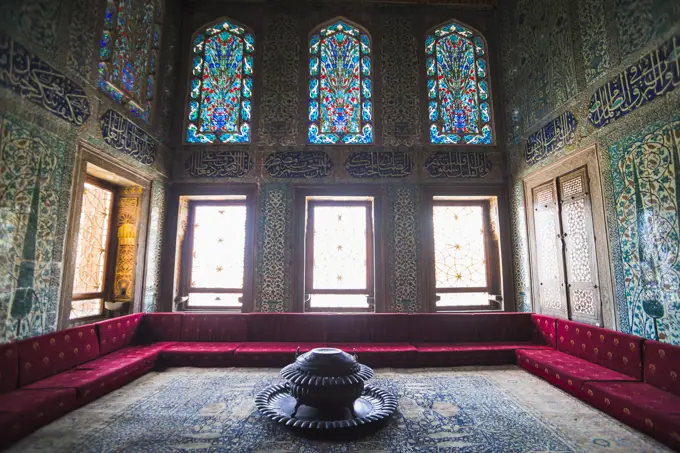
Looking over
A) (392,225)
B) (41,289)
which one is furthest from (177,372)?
(392,225)

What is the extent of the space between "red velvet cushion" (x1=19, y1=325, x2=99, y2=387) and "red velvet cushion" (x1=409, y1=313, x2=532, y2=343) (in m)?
3.38

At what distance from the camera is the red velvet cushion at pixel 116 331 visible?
10.6ft

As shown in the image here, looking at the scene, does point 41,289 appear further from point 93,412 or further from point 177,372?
point 177,372

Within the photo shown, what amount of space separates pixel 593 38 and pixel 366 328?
402 centimetres

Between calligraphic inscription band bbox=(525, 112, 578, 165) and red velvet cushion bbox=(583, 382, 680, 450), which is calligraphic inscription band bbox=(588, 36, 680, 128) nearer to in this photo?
calligraphic inscription band bbox=(525, 112, 578, 165)

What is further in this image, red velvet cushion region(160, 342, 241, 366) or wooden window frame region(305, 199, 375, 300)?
wooden window frame region(305, 199, 375, 300)

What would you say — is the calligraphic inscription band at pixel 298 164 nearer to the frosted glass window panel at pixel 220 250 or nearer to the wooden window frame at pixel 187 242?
the wooden window frame at pixel 187 242

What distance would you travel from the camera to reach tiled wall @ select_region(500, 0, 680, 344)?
103 inches

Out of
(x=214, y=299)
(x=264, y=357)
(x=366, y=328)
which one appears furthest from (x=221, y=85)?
(x=366, y=328)

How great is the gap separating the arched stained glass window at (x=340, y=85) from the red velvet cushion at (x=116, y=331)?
10.9ft

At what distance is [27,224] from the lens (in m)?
2.61

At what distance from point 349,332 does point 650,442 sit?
275 centimetres

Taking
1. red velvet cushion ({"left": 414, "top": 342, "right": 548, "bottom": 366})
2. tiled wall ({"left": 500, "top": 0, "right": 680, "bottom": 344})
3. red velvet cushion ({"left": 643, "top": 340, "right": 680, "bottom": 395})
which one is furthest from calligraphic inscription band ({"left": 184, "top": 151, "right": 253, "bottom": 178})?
red velvet cushion ({"left": 643, "top": 340, "right": 680, "bottom": 395})

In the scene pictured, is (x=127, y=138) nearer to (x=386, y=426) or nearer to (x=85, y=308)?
(x=85, y=308)
